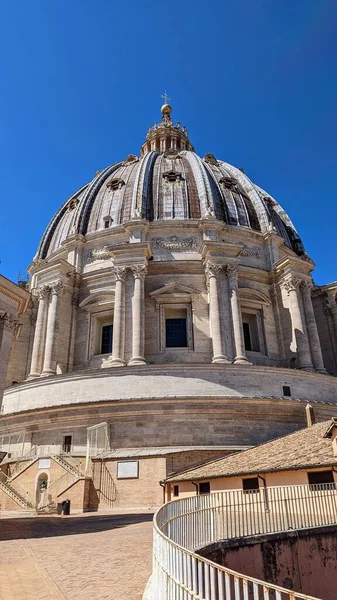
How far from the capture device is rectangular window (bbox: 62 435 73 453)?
24942 mm

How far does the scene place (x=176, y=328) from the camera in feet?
107

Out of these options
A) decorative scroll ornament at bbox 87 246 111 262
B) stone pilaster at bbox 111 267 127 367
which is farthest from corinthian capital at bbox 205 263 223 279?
decorative scroll ornament at bbox 87 246 111 262

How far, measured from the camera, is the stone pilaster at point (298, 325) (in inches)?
1230

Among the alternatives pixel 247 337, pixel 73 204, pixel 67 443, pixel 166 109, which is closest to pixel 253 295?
pixel 247 337

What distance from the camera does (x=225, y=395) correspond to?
25.2 m

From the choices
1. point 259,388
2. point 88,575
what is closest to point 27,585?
point 88,575

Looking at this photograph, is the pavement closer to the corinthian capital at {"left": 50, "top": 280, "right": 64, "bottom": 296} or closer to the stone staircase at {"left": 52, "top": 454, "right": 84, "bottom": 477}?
the stone staircase at {"left": 52, "top": 454, "right": 84, "bottom": 477}

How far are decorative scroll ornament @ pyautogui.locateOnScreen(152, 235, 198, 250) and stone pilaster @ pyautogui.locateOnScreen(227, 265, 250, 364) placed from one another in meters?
4.32

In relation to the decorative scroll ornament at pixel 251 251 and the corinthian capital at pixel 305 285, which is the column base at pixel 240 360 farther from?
the decorative scroll ornament at pixel 251 251

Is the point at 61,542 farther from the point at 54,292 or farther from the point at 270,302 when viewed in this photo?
the point at 270,302

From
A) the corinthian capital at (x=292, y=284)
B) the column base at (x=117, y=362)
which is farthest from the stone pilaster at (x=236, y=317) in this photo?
the column base at (x=117, y=362)

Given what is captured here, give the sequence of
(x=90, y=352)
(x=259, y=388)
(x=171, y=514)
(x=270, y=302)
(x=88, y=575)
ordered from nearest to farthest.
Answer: (x=88, y=575), (x=171, y=514), (x=259, y=388), (x=90, y=352), (x=270, y=302)

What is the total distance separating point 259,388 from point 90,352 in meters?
12.7

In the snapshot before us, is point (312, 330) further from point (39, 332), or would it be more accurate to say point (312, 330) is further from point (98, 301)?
point (39, 332)
